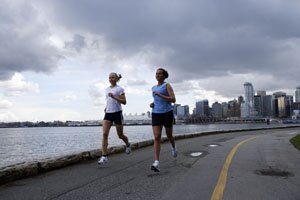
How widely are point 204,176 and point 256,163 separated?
252 cm

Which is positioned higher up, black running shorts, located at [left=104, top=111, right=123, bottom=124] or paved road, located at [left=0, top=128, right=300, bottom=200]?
black running shorts, located at [left=104, top=111, right=123, bottom=124]

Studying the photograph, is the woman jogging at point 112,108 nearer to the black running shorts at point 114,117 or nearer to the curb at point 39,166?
the black running shorts at point 114,117

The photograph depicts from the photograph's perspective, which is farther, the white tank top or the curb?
the white tank top

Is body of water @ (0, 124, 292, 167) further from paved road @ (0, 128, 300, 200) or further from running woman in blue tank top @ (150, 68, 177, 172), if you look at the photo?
running woman in blue tank top @ (150, 68, 177, 172)

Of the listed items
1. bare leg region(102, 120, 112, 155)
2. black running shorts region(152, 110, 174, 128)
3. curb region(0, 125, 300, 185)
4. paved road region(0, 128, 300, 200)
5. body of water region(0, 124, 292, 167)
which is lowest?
body of water region(0, 124, 292, 167)

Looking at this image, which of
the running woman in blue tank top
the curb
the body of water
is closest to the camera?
the curb

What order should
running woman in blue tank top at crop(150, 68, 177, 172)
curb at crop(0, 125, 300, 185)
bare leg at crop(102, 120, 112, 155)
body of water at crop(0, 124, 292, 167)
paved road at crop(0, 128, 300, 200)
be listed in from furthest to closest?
1. body of water at crop(0, 124, 292, 167)
2. bare leg at crop(102, 120, 112, 155)
3. running woman in blue tank top at crop(150, 68, 177, 172)
4. curb at crop(0, 125, 300, 185)
5. paved road at crop(0, 128, 300, 200)

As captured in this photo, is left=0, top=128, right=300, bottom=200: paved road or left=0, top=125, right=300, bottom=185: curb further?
left=0, top=125, right=300, bottom=185: curb

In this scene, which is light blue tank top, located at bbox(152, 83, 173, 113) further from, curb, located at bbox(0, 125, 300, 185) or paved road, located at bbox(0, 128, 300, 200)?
curb, located at bbox(0, 125, 300, 185)

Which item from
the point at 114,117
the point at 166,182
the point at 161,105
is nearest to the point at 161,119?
the point at 161,105

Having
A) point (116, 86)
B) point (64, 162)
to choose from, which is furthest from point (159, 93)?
point (64, 162)

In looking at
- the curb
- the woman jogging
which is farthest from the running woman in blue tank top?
the curb

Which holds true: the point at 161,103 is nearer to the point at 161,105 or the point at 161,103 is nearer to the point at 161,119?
the point at 161,105

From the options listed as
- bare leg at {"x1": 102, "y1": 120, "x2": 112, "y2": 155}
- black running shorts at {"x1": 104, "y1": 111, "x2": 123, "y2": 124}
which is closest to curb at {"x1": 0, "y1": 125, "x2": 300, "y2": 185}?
bare leg at {"x1": 102, "y1": 120, "x2": 112, "y2": 155}
